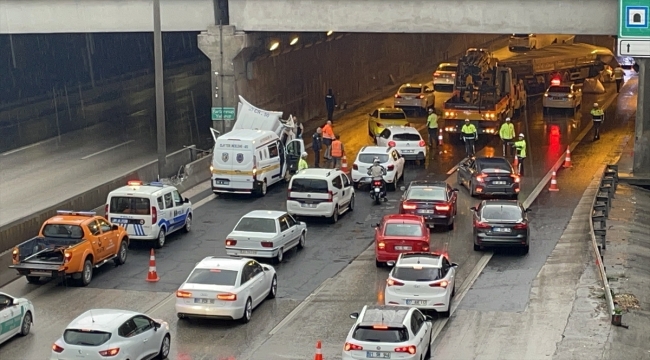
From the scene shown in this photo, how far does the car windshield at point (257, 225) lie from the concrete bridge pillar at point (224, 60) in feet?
49.0

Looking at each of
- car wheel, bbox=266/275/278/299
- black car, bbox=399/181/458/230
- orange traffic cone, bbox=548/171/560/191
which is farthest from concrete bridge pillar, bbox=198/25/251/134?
car wheel, bbox=266/275/278/299

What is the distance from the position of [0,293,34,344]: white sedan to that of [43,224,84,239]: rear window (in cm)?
408

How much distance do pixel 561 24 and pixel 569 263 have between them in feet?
42.4

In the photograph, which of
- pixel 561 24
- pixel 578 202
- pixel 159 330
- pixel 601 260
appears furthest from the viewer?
pixel 561 24

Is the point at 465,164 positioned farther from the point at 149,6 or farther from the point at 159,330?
the point at 159,330

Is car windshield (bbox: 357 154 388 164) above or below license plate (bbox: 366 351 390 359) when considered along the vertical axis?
above

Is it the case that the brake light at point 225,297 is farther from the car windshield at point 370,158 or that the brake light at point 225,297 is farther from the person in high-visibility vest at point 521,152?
the person in high-visibility vest at point 521,152

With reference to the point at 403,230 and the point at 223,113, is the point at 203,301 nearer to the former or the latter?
the point at 403,230

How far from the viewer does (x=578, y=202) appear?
1478 inches

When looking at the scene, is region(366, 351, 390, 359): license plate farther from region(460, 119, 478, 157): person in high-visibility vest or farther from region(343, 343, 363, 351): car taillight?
region(460, 119, 478, 157): person in high-visibility vest

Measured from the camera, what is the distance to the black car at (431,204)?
33.5m

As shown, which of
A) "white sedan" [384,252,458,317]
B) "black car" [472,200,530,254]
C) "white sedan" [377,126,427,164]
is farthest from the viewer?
"white sedan" [377,126,427,164]

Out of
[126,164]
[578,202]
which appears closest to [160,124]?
[126,164]

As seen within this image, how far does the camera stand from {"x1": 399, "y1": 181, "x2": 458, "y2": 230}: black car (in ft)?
110
